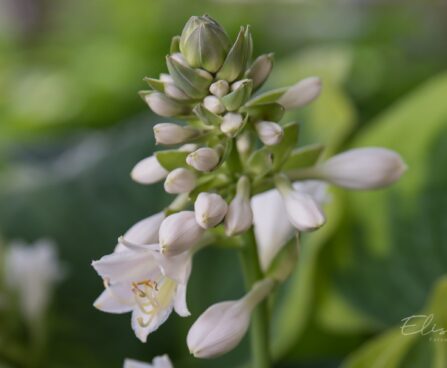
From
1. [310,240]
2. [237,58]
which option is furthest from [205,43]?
[310,240]

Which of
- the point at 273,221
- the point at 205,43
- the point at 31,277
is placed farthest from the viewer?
the point at 31,277

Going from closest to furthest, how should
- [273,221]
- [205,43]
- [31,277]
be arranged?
[205,43], [273,221], [31,277]

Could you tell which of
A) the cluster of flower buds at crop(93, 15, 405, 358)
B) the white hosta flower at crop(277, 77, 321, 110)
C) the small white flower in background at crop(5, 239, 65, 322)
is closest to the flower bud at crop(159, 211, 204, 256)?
the cluster of flower buds at crop(93, 15, 405, 358)

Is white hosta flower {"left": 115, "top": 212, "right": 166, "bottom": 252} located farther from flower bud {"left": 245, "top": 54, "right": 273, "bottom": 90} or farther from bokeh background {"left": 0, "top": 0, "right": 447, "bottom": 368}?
bokeh background {"left": 0, "top": 0, "right": 447, "bottom": 368}

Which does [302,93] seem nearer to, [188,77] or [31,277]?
[188,77]

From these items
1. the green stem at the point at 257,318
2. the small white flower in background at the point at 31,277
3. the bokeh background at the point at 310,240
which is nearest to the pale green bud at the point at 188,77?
the green stem at the point at 257,318

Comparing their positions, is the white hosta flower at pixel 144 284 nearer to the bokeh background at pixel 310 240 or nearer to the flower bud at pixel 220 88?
the flower bud at pixel 220 88

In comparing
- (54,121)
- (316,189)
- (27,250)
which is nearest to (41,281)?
(27,250)

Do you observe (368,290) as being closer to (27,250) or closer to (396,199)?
(396,199)
